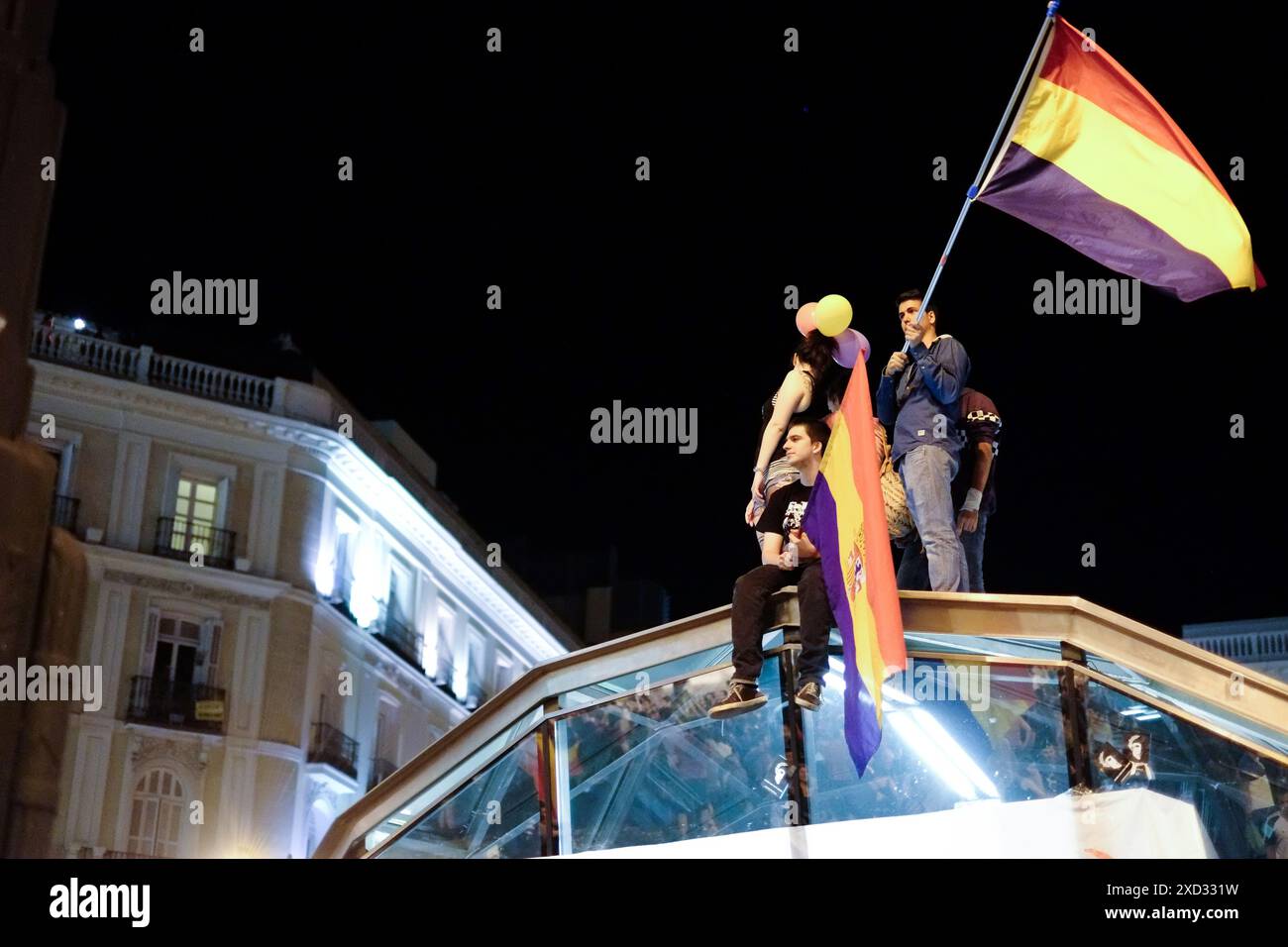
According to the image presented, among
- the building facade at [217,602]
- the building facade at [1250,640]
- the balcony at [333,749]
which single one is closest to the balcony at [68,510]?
the building facade at [217,602]

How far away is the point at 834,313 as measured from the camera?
10.4 meters

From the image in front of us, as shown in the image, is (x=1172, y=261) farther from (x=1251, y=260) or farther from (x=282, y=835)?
(x=282, y=835)

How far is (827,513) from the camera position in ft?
33.8

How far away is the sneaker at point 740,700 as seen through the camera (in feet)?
32.5

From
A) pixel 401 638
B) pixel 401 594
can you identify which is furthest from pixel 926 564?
pixel 401 594

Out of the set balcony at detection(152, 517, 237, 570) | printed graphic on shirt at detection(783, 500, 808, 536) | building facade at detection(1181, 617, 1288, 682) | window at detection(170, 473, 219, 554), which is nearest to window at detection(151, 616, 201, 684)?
balcony at detection(152, 517, 237, 570)

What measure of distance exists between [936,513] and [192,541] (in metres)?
32.4

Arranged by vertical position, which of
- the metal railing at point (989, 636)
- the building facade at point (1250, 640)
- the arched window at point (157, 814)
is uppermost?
the building facade at point (1250, 640)

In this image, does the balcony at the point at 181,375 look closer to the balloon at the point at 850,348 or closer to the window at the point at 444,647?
the window at the point at 444,647

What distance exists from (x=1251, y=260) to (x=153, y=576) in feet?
108

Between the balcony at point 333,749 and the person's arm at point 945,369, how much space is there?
31.5 meters

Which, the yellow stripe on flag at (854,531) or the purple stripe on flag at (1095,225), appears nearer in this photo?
the yellow stripe on flag at (854,531)

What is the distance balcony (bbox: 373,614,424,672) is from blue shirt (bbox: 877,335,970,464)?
115 feet
